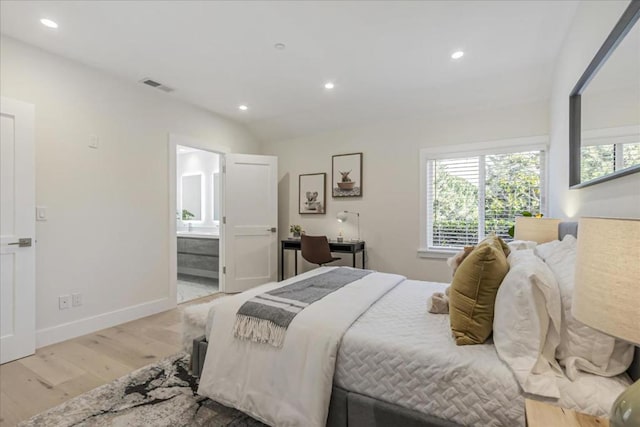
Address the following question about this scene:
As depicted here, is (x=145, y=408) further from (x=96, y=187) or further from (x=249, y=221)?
(x=249, y=221)

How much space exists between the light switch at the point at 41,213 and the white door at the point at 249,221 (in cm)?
203

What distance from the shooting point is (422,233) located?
3.95 meters

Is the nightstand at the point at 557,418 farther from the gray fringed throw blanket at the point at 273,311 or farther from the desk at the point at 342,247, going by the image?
the desk at the point at 342,247

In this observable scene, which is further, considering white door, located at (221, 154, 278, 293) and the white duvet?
white door, located at (221, 154, 278, 293)

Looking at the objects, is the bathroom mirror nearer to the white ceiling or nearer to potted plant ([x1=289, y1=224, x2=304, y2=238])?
potted plant ([x1=289, y1=224, x2=304, y2=238])

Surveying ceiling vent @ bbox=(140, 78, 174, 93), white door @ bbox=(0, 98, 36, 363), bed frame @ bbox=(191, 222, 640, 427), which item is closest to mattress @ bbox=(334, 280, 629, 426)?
bed frame @ bbox=(191, 222, 640, 427)

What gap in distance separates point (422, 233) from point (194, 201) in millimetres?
4525

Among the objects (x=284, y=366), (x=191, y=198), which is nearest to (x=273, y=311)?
(x=284, y=366)

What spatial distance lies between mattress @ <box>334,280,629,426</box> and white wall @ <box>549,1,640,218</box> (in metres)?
0.74

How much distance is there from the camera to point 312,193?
477 centimetres

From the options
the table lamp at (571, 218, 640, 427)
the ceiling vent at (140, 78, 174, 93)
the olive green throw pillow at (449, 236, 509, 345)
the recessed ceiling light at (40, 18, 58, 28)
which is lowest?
the olive green throw pillow at (449, 236, 509, 345)

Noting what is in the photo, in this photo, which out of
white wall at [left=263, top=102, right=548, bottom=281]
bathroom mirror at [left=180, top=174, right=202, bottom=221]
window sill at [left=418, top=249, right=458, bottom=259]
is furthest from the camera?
bathroom mirror at [left=180, top=174, right=202, bottom=221]

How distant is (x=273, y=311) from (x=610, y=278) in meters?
1.39

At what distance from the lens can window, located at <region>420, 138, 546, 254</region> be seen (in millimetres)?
3450
